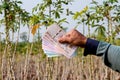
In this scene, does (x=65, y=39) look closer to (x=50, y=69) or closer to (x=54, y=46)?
(x=54, y=46)

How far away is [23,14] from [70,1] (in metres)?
0.51

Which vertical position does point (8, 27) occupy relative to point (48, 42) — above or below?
below

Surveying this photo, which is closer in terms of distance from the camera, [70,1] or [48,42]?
[48,42]

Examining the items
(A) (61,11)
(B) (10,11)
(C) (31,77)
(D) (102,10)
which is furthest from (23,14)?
(C) (31,77)

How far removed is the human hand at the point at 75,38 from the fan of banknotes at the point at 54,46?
0.04 metres

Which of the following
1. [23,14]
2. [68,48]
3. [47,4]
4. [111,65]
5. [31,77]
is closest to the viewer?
[111,65]

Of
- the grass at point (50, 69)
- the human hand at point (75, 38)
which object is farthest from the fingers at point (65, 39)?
the grass at point (50, 69)

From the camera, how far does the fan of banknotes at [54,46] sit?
4.32ft

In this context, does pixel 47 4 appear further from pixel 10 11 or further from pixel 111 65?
pixel 111 65

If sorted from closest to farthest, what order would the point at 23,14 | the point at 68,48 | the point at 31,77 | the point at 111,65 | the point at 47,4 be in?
the point at 111,65, the point at 68,48, the point at 47,4, the point at 23,14, the point at 31,77

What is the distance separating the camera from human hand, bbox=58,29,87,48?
1.23m

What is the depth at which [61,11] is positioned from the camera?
3562 millimetres

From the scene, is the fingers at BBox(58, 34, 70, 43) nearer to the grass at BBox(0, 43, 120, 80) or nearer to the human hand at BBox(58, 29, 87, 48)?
the human hand at BBox(58, 29, 87, 48)

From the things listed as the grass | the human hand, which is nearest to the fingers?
the human hand
